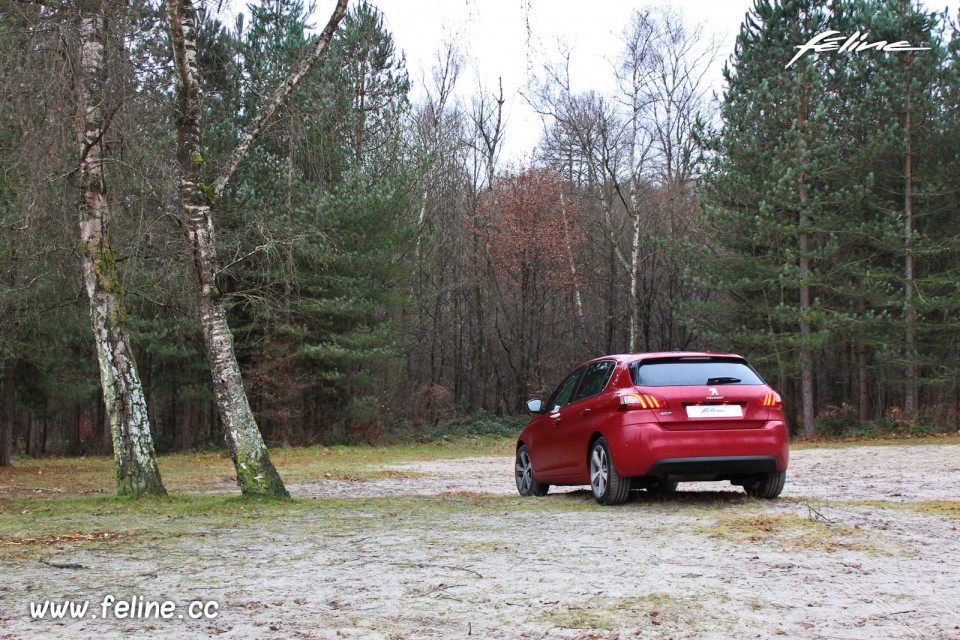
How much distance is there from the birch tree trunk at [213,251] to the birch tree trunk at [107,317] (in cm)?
119

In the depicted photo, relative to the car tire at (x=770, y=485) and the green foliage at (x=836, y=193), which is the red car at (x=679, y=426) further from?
the green foliage at (x=836, y=193)

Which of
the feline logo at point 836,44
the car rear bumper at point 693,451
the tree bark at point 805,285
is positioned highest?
the feline logo at point 836,44

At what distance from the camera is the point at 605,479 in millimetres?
9992

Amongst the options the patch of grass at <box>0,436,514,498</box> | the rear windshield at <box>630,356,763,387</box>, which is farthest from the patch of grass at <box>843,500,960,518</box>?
the patch of grass at <box>0,436,514,498</box>

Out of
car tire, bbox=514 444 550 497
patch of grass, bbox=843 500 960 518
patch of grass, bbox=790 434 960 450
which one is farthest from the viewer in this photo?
patch of grass, bbox=790 434 960 450

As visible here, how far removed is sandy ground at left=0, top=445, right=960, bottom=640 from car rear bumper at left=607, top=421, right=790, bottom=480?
42cm

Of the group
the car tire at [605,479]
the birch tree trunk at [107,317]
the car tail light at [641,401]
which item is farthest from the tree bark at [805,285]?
the birch tree trunk at [107,317]

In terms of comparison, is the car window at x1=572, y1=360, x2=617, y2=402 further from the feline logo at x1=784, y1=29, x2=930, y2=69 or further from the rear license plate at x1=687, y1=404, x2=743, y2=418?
the feline logo at x1=784, y1=29, x2=930, y2=69

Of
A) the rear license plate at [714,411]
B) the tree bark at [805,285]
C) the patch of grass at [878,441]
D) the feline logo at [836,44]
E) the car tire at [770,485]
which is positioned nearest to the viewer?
the rear license plate at [714,411]

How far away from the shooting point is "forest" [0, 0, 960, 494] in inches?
434

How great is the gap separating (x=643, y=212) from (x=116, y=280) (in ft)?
110

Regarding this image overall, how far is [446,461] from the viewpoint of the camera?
25344 millimetres

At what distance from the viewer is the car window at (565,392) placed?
11.4 metres

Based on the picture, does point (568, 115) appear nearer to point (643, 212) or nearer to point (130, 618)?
point (643, 212)
